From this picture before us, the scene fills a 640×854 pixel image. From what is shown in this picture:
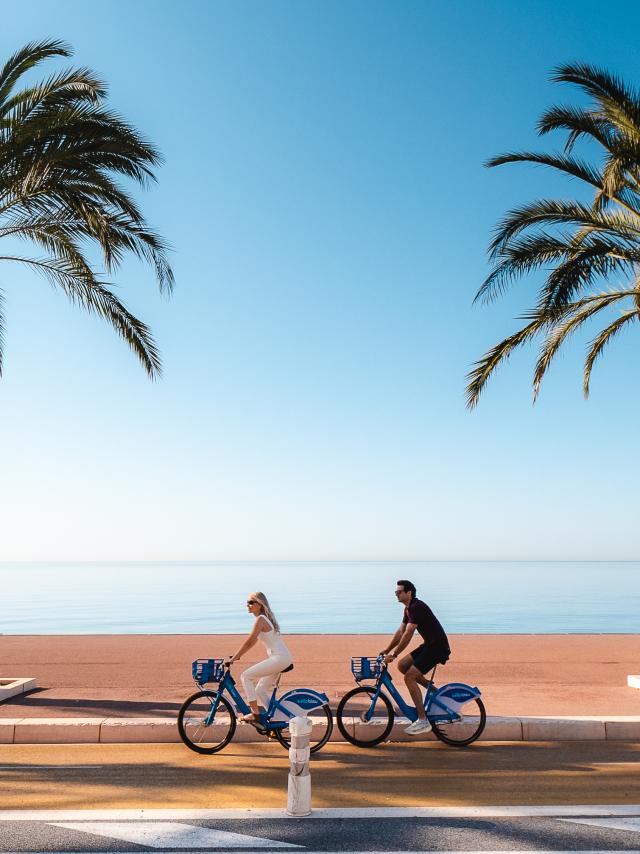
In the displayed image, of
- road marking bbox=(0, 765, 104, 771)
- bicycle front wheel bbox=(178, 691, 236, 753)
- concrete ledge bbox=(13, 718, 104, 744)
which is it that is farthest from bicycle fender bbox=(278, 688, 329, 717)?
concrete ledge bbox=(13, 718, 104, 744)

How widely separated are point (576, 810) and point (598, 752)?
244 centimetres

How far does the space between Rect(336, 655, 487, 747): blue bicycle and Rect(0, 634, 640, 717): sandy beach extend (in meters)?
1.24

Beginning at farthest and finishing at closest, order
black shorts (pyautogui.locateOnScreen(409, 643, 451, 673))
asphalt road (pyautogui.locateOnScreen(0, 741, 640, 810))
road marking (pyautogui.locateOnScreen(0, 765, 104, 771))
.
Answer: black shorts (pyautogui.locateOnScreen(409, 643, 451, 673)), road marking (pyautogui.locateOnScreen(0, 765, 104, 771)), asphalt road (pyautogui.locateOnScreen(0, 741, 640, 810))

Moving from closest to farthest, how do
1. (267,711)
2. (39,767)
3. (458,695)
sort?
(39,767)
(267,711)
(458,695)

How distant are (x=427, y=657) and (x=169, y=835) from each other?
3.91 meters

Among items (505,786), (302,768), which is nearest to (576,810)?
(505,786)

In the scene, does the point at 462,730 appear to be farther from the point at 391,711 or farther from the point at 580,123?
the point at 580,123

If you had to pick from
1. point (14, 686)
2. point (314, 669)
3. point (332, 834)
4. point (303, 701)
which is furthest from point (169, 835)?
point (314, 669)

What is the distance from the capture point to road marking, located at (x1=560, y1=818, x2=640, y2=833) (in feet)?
19.3

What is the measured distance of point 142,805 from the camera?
21.4ft

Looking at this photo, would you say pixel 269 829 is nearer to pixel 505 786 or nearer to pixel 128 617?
pixel 505 786

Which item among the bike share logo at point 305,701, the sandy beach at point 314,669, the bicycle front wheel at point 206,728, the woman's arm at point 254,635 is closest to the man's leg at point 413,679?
the bike share logo at point 305,701

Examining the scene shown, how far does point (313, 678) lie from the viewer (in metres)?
13.2

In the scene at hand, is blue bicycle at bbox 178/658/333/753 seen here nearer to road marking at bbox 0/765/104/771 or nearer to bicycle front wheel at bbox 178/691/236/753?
bicycle front wheel at bbox 178/691/236/753
